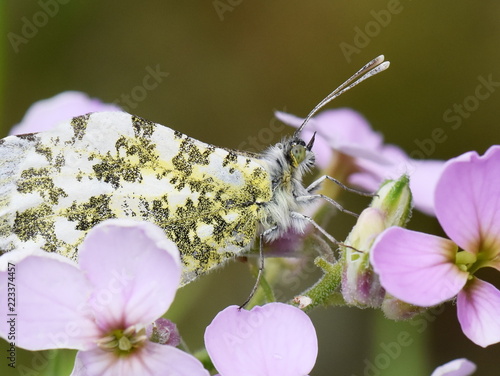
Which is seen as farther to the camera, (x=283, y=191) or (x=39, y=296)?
(x=283, y=191)

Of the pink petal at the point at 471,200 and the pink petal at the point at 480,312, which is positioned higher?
the pink petal at the point at 471,200

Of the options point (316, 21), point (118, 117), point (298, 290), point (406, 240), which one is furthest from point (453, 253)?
point (316, 21)

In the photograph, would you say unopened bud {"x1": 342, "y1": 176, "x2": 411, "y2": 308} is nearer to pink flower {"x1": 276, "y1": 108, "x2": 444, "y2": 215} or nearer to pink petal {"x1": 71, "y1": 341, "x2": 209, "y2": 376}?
pink flower {"x1": 276, "y1": 108, "x2": 444, "y2": 215}

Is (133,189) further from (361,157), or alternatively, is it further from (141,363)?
(361,157)

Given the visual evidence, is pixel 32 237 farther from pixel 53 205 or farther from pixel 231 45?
pixel 231 45

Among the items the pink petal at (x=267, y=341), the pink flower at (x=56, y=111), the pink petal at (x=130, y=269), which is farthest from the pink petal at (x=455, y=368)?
the pink flower at (x=56, y=111)

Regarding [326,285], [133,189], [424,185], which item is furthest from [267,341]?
[424,185]

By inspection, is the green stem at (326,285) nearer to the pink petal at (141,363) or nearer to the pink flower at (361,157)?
the pink flower at (361,157)
